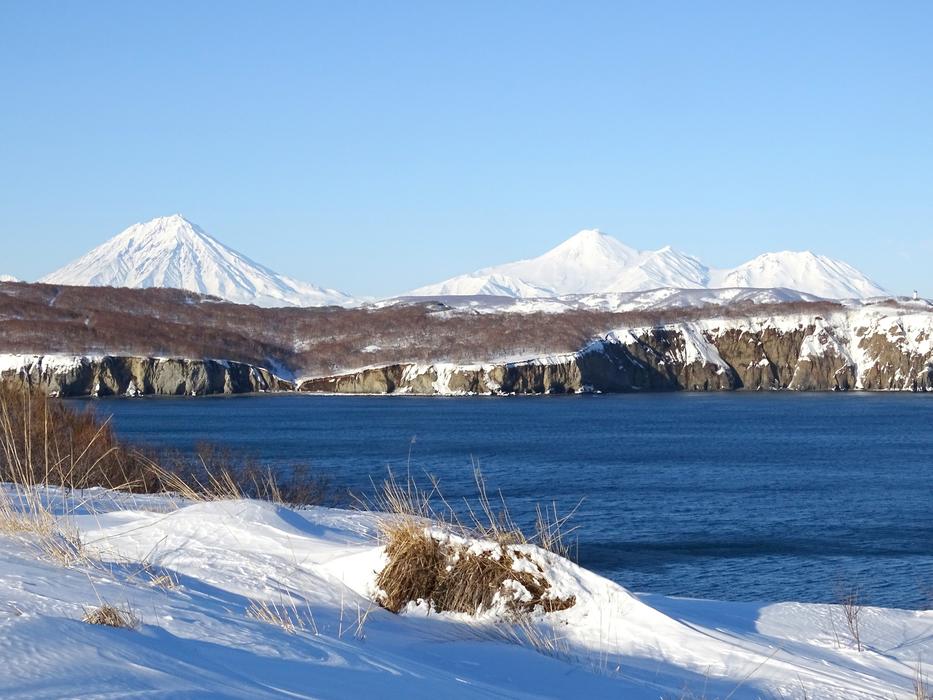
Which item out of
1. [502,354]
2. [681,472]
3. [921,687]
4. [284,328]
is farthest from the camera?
[284,328]

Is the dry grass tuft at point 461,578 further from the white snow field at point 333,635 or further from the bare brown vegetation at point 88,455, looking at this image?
the bare brown vegetation at point 88,455

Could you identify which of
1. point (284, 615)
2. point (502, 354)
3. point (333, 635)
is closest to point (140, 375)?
point (502, 354)

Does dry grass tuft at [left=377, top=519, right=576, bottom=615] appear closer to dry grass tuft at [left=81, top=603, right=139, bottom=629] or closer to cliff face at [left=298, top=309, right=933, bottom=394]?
dry grass tuft at [left=81, top=603, right=139, bottom=629]

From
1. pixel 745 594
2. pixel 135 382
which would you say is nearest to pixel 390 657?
pixel 745 594

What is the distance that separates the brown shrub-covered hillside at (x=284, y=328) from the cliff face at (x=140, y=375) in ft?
6.58

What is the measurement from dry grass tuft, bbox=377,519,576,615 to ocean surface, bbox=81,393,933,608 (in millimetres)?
8903

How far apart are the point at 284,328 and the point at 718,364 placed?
224 ft

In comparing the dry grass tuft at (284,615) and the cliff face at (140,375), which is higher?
the cliff face at (140,375)

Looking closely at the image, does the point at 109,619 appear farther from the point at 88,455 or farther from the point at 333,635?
the point at 88,455

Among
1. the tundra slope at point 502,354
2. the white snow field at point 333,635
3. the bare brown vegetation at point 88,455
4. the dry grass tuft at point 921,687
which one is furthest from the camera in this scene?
the tundra slope at point 502,354

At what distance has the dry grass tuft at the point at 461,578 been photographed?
8086 millimetres

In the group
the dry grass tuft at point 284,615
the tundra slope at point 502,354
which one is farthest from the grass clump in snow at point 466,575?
the tundra slope at point 502,354

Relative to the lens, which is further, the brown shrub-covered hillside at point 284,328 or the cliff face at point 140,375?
the brown shrub-covered hillside at point 284,328

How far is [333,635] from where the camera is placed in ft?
21.6
